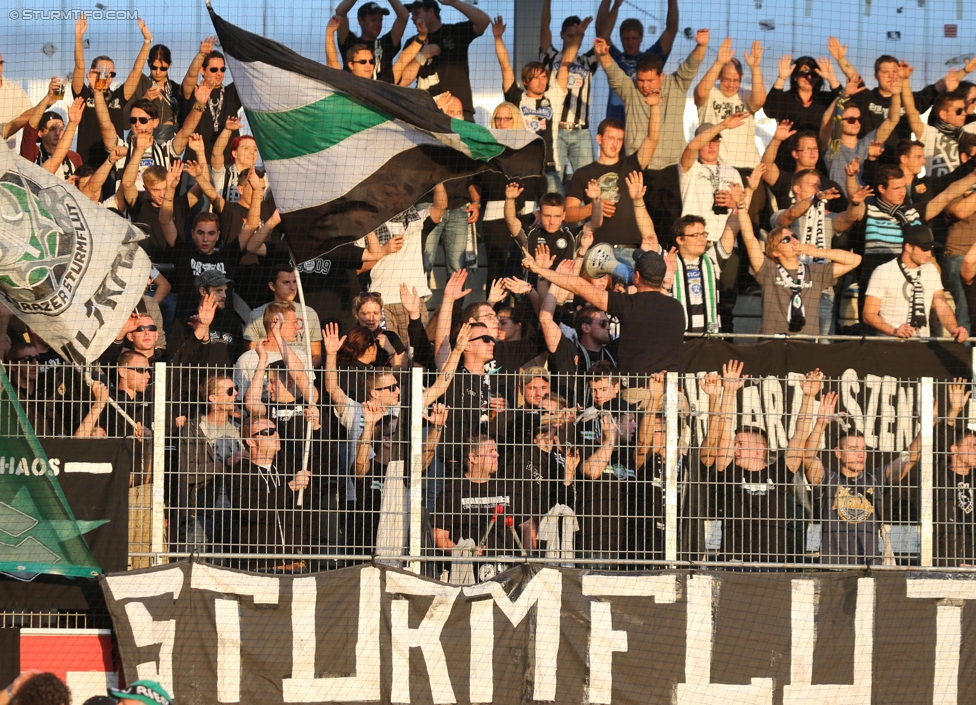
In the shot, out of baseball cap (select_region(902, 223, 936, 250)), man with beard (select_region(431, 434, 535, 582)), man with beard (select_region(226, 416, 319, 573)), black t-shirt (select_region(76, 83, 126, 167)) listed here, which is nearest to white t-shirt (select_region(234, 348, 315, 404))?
man with beard (select_region(226, 416, 319, 573))

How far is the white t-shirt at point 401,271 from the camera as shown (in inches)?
457

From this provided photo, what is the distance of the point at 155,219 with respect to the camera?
11.9 meters

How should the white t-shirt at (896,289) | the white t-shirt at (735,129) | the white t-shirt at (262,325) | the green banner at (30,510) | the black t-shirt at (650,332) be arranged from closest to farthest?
the green banner at (30,510), the black t-shirt at (650,332), the white t-shirt at (262,325), the white t-shirt at (896,289), the white t-shirt at (735,129)

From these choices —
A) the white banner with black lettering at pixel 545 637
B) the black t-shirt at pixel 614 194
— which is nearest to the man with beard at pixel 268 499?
the white banner with black lettering at pixel 545 637

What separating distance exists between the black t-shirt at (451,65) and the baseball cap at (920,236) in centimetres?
386

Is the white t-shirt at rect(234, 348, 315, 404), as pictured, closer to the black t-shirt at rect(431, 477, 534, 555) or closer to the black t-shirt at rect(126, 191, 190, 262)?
the black t-shirt at rect(431, 477, 534, 555)

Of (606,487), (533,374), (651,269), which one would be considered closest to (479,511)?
→ (606,487)

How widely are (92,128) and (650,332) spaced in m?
5.46

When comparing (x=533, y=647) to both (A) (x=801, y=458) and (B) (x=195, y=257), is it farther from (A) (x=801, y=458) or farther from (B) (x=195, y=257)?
(B) (x=195, y=257)

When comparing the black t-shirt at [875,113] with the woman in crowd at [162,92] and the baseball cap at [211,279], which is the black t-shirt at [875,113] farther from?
the woman in crowd at [162,92]

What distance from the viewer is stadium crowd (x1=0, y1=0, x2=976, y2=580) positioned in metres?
9.30

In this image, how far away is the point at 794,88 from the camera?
1264cm

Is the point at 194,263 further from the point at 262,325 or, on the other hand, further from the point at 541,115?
the point at 541,115

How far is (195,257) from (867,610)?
19.5 feet
